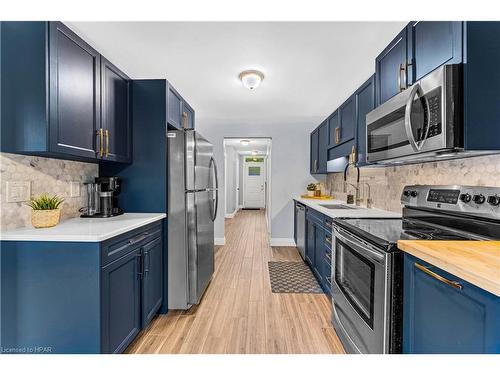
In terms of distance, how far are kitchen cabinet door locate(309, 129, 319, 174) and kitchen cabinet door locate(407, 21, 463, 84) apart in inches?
107

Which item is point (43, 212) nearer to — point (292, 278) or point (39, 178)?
point (39, 178)

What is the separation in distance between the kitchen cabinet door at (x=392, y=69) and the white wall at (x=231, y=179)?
20.8 feet

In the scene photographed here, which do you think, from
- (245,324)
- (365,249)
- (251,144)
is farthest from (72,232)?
(251,144)

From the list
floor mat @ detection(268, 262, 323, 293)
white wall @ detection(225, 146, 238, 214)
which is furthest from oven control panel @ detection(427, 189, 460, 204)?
white wall @ detection(225, 146, 238, 214)

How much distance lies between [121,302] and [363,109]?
2548mm

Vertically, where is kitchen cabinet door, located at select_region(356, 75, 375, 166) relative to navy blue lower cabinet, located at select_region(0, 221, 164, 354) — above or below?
above

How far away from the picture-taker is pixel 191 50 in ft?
7.73

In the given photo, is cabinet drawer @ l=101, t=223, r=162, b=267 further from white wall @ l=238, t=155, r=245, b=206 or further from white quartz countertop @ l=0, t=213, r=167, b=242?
white wall @ l=238, t=155, r=245, b=206

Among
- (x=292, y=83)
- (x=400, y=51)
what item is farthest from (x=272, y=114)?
(x=400, y=51)

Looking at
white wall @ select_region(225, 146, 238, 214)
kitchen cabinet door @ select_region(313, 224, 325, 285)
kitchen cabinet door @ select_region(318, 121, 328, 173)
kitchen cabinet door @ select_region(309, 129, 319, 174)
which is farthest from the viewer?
white wall @ select_region(225, 146, 238, 214)

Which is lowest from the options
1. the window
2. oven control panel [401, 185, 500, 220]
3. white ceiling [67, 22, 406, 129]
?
oven control panel [401, 185, 500, 220]

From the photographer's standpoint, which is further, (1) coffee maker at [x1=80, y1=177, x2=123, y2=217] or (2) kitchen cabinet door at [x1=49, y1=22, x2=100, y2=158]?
(1) coffee maker at [x1=80, y1=177, x2=123, y2=217]

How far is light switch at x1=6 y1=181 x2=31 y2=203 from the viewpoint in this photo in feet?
5.00

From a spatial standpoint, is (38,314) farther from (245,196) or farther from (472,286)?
(245,196)
